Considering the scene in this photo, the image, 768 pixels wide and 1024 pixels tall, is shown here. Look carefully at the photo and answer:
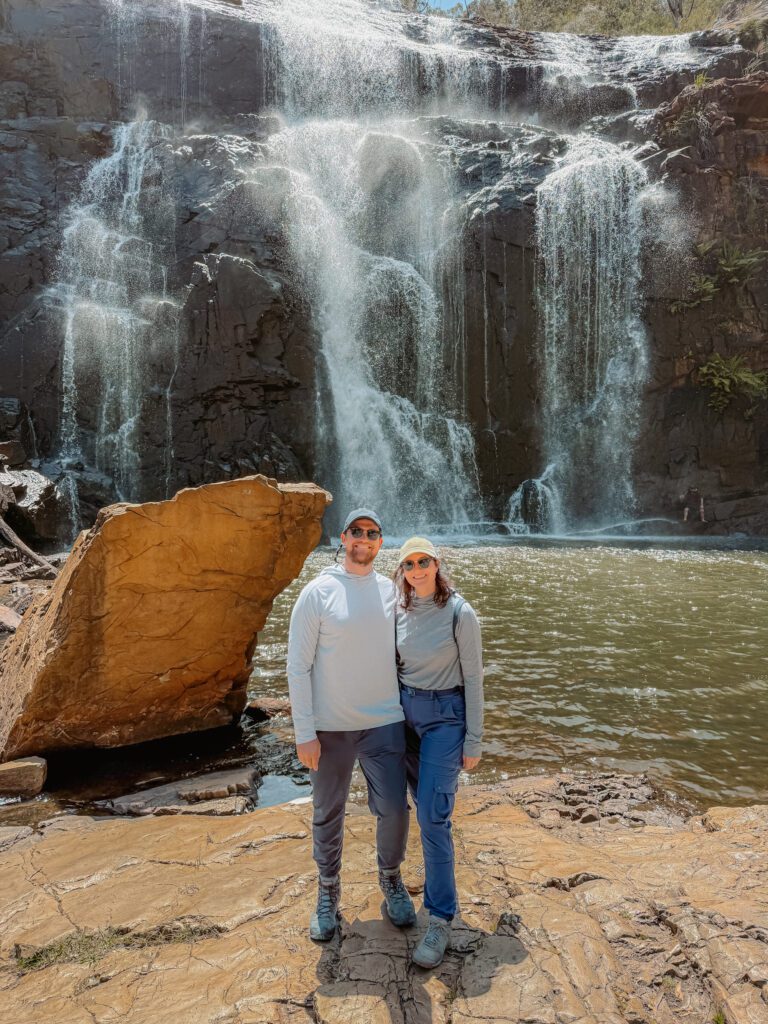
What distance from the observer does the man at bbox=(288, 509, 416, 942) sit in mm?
2699

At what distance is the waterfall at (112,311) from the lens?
2036 centimetres

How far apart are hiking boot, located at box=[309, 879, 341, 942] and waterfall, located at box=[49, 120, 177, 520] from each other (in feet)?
56.9

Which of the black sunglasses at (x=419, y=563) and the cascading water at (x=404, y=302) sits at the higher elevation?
the cascading water at (x=404, y=302)

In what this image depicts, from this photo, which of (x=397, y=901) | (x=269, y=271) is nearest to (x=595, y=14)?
(x=269, y=271)

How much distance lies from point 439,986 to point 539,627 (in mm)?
7183

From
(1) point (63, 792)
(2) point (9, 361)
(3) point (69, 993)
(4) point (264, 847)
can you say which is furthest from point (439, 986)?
(2) point (9, 361)

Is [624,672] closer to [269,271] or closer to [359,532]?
[359,532]

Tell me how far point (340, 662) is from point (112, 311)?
2168cm

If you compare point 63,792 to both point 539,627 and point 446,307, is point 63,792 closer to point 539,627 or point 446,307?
point 539,627

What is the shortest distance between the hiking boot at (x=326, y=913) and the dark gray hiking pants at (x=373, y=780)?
4 cm

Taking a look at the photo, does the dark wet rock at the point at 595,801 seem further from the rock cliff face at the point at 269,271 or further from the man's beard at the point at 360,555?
the rock cliff face at the point at 269,271

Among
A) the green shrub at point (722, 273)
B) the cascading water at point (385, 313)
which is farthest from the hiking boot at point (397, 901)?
the green shrub at point (722, 273)

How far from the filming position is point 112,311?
69.9 ft

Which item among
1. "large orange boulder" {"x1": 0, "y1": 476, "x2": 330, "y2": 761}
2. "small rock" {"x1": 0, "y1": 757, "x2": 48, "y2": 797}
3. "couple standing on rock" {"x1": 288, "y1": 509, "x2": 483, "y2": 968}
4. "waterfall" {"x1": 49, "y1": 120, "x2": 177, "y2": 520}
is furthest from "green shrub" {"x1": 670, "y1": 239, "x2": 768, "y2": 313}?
"small rock" {"x1": 0, "y1": 757, "x2": 48, "y2": 797}
